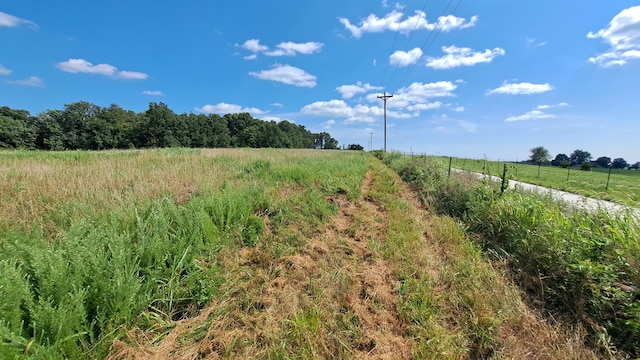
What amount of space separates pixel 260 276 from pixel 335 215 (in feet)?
8.29

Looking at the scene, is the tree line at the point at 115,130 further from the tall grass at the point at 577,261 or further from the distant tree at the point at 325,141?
the tall grass at the point at 577,261

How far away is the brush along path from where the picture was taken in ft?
6.43

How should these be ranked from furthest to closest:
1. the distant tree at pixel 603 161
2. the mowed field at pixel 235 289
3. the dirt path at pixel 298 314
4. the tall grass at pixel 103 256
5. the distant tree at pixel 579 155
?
the distant tree at pixel 579 155 < the distant tree at pixel 603 161 < the dirt path at pixel 298 314 < the mowed field at pixel 235 289 < the tall grass at pixel 103 256

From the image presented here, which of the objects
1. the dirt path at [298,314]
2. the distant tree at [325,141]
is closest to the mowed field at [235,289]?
the dirt path at [298,314]

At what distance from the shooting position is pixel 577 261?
2670mm

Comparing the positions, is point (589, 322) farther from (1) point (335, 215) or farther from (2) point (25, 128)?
(2) point (25, 128)

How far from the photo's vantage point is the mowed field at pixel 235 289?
1782mm

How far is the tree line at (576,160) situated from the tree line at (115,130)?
7141 cm

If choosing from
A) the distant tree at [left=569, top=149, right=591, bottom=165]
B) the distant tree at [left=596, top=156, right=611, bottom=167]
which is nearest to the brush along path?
the distant tree at [left=596, top=156, right=611, bottom=167]

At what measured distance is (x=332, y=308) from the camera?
2373 mm

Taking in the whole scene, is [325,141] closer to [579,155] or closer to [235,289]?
[579,155]

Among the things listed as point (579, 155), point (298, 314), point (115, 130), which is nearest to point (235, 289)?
point (298, 314)

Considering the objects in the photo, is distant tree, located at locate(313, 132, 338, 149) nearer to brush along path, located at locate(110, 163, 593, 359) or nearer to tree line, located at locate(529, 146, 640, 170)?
tree line, located at locate(529, 146, 640, 170)

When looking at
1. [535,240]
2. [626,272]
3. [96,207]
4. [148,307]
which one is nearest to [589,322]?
[626,272]
